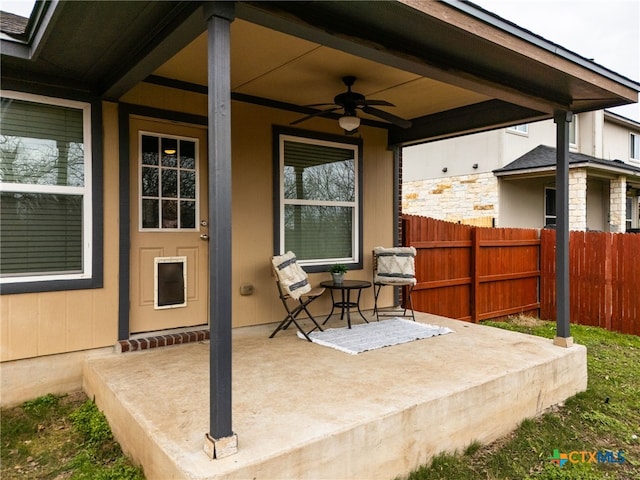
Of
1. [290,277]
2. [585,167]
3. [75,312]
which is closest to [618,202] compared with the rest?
[585,167]

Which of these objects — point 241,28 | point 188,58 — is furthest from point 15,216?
point 241,28

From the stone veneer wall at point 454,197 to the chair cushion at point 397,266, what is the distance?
600 cm

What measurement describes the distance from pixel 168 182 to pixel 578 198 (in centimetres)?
853

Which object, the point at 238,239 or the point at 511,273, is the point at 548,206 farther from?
the point at 238,239

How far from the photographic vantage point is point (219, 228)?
82.4 inches

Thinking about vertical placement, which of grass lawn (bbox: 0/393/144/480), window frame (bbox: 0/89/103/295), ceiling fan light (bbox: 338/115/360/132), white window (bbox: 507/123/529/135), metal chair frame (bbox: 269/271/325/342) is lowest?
grass lawn (bbox: 0/393/144/480)

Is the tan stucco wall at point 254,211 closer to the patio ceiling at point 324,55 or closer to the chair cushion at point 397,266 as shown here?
the patio ceiling at point 324,55

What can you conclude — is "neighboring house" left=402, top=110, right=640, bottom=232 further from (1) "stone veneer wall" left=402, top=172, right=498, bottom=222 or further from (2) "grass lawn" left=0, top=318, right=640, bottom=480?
(2) "grass lawn" left=0, top=318, right=640, bottom=480

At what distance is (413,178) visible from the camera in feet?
40.1

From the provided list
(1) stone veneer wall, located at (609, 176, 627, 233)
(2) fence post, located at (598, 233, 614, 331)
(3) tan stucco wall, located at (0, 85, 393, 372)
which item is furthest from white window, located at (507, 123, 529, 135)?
(3) tan stucco wall, located at (0, 85, 393, 372)

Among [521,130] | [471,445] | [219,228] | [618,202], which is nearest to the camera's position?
[219,228]

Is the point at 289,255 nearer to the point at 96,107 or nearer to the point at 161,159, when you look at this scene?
the point at 161,159

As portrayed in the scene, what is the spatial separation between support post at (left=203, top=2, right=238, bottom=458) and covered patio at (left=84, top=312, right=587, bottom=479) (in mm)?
248

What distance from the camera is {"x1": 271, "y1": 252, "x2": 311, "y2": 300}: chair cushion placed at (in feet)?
13.7
